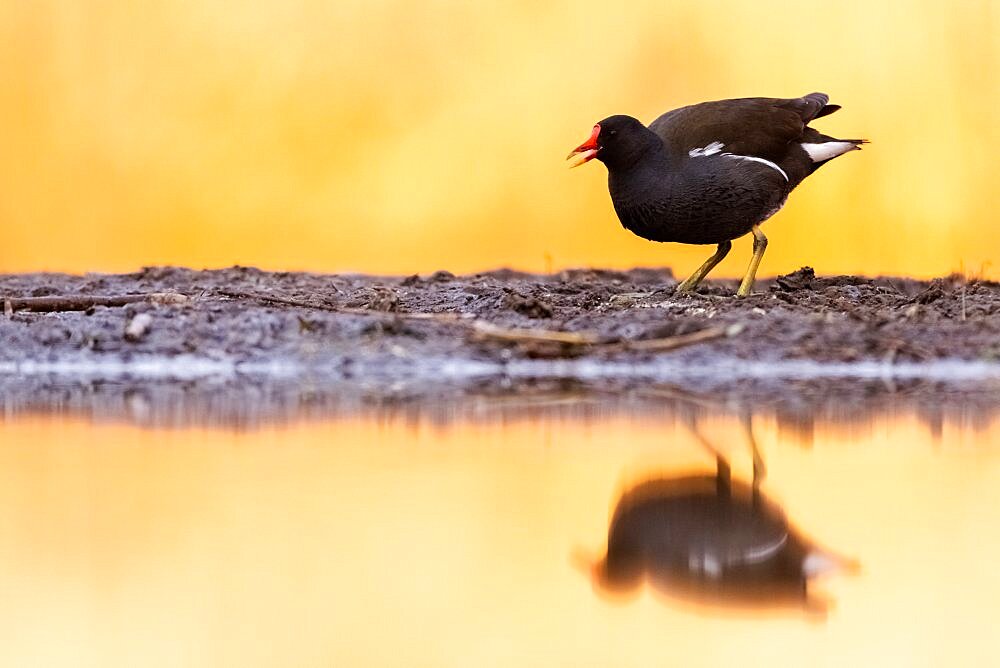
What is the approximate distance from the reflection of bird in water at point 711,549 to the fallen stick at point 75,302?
13.0 ft

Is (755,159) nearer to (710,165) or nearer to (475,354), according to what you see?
(710,165)

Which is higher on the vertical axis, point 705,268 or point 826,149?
point 826,149

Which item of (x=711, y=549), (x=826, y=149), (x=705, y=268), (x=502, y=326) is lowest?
(x=711, y=549)

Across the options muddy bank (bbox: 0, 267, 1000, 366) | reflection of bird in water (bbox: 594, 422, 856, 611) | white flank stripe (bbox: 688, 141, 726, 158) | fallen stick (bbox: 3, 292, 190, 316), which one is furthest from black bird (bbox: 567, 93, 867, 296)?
reflection of bird in water (bbox: 594, 422, 856, 611)

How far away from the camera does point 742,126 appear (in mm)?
7609

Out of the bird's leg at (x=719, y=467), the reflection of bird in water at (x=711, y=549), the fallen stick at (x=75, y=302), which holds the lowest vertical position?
the reflection of bird in water at (x=711, y=549)

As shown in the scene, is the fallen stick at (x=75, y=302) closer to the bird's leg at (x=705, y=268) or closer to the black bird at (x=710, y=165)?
the black bird at (x=710, y=165)

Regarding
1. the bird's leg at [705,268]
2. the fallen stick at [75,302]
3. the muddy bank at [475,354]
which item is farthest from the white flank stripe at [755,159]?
the fallen stick at [75,302]

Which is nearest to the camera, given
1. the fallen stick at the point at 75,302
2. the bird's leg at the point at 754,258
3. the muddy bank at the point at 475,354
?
the muddy bank at the point at 475,354

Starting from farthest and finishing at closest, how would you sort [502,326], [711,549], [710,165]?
[710,165]
[502,326]
[711,549]

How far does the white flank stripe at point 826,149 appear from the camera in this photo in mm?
7930

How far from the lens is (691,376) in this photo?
205 inches

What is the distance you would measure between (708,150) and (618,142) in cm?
50

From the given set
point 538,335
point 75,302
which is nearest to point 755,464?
point 538,335
